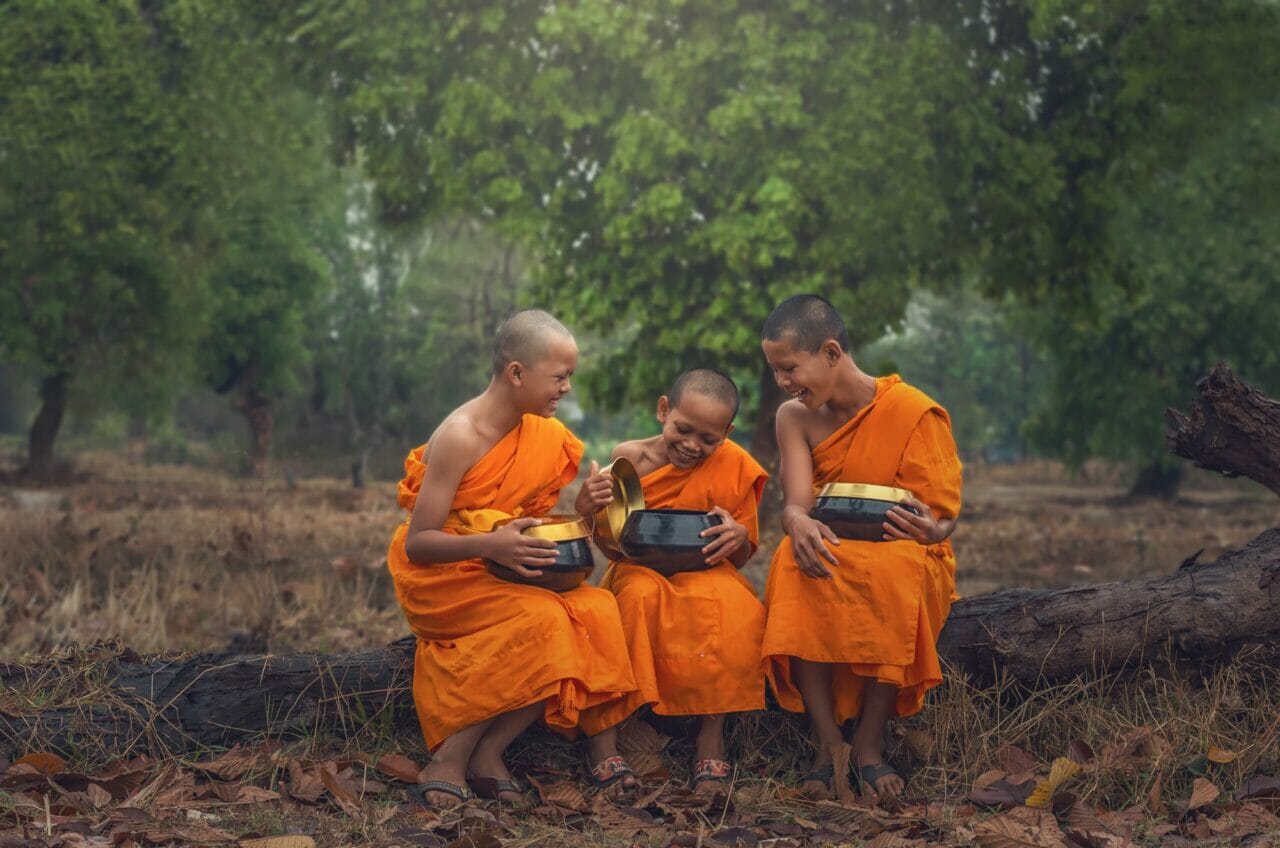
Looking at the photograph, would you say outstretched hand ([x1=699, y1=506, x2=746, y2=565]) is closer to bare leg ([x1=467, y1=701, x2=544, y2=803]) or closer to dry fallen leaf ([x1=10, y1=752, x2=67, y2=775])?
bare leg ([x1=467, y1=701, x2=544, y2=803])

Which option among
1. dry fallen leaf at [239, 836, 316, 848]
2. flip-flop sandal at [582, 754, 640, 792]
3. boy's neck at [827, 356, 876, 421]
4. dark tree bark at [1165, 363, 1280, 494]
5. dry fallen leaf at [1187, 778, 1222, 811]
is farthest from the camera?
dark tree bark at [1165, 363, 1280, 494]

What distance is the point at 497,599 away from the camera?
466cm

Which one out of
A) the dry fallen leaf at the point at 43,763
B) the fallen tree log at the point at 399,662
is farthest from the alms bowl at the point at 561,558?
the dry fallen leaf at the point at 43,763

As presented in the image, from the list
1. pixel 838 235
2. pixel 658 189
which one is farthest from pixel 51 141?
pixel 838 235

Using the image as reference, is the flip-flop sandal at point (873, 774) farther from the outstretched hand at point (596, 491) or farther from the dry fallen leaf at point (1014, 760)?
the outstretched hand at point (596, 491)

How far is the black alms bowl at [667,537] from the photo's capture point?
4.82 m

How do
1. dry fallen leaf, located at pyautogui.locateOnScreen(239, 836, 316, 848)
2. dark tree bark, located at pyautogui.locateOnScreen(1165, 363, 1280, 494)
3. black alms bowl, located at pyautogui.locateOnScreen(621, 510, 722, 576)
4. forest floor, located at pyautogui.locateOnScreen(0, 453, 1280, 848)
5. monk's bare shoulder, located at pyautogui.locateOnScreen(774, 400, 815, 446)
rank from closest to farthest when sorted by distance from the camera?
1. dry fallen leaf, located at pyautogui.locateOnScreen(239, 836, 316, 848)
2. forest floor, located at pyautogui.locateOnScreen(0, 453, 1280, 848)
3. black alms bowl, located at pyautogui.locateOnScreen(621, 510, 722, 576)
4. monk's bare shoulder, located at pyautogui.locateOnScreen(774, 400, 815, 446)
5. dark tree bark, located at pyautogui.locateOnScreen(1165, 363, 1280, 494)

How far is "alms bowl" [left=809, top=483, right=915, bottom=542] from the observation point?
186 inches

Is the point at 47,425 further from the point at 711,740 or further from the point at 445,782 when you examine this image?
the point at 711,740

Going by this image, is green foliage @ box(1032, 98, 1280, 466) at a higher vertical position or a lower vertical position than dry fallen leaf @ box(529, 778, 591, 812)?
higher

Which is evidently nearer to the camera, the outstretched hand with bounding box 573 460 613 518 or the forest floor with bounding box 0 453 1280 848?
the forest floor with bounding box 0 453 1280 848

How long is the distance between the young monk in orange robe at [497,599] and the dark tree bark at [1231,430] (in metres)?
2.47

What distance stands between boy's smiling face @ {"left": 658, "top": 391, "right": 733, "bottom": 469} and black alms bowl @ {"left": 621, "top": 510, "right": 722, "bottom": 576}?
0.24 metres

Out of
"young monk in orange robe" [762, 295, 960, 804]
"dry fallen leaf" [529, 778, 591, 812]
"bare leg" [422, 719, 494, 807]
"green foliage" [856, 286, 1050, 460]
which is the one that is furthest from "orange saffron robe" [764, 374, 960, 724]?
"green foliage" [856, 286, 1050, 460]
